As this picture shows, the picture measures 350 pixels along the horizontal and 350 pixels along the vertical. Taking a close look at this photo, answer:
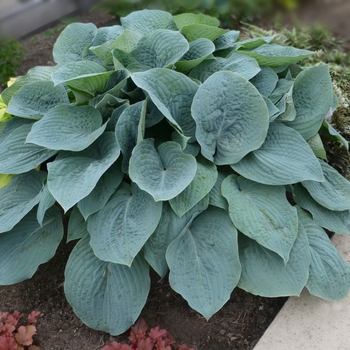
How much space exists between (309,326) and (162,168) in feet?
2.64

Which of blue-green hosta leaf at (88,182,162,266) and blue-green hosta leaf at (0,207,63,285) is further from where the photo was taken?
blue-green hosta leaf at (0,207,63,285)

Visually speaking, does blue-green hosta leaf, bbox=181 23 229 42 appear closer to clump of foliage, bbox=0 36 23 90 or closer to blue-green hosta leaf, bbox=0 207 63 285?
blue-green hosta leaf, bbox=0 207 63 285

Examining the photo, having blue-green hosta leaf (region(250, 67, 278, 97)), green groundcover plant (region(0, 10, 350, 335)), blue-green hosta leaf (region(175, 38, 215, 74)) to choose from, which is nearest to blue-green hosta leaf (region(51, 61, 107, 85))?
green groundcover plant (region(0, 10, 350, 335))

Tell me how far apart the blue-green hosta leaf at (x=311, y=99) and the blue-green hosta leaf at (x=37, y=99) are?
0.96 metres

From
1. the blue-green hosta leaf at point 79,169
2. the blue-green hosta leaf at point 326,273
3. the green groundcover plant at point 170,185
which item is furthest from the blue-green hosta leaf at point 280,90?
the blue-green hosta leaf at point 79,169

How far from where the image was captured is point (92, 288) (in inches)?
60.7

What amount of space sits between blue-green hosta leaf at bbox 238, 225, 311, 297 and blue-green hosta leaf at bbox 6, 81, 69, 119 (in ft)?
3.19

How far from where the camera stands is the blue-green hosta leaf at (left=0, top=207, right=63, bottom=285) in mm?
1616

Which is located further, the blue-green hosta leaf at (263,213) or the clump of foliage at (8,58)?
the clump of foliage at (8,58)

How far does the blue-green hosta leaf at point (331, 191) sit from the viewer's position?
5.48 feet

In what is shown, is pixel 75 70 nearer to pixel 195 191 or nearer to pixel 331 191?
pixel 195 191

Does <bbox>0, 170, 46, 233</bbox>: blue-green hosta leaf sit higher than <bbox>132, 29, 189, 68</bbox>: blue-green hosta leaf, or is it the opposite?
<bbox>132, 29, 189, 68</bbox>: blue-green hosta leaf

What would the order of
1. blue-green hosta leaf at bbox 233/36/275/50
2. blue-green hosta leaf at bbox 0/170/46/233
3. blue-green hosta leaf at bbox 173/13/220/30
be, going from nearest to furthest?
blue-green hosta leaf at bbox 0/170/46/233
blue-green hosta leaf at bbox 233/36/275/50
blue-green hosta leaf at bbox 173/13/220/30

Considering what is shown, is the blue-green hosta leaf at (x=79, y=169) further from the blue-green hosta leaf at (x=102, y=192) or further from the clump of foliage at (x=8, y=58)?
the clump of foliage at (x=8, y=58)
